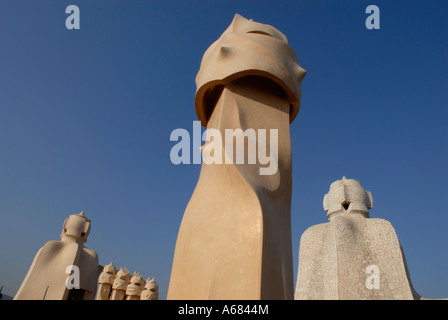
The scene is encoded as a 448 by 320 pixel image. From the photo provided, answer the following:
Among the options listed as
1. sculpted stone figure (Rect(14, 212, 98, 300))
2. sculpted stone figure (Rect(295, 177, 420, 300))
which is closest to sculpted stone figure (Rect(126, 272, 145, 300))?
sculpted stone figure (Rect(14, 212, 98, 300))

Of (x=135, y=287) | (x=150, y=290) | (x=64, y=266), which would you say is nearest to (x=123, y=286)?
(x=135, y=287)

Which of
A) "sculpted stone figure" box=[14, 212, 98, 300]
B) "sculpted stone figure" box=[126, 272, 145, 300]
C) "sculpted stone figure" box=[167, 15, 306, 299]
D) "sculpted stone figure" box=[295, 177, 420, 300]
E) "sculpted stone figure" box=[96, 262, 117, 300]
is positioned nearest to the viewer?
"sculpted stone figure" box=[167, 15, 306, 299]

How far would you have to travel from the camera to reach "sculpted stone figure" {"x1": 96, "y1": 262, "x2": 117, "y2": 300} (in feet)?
37.7

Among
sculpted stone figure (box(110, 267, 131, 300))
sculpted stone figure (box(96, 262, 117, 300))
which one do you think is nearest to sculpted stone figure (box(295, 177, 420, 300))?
sculpted stone figure (box(110, 267, 131, 300))

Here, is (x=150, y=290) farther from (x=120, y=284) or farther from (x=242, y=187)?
(x=242, y=187)

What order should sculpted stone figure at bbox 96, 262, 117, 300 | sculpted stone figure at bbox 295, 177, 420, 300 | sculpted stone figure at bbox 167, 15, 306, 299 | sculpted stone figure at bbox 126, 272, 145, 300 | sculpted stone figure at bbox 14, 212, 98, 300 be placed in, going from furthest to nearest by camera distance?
sculpted stone figure at bbox 126, 272, 145, 300 < sculpted stone figure at bbox 96, 262, 117, 300 < sculpted stone figure at bbox 295, 177, 420, 300 < sculpted stone figure at bbox 14, 212, 98, 300 < sculpted stone figure at bbox 167, 15, 306, 299

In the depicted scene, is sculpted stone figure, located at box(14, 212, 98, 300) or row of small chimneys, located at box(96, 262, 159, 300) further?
row of small chimneys, located at box(96, 262, 159, 300)

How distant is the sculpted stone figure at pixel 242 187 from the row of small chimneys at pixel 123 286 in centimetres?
Result: 915

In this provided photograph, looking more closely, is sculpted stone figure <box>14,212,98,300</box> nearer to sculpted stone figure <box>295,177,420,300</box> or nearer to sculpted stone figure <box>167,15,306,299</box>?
sculpted stone figure <box>167,15,306,299</box>

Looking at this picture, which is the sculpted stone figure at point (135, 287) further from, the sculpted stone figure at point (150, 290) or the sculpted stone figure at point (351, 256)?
the sculpted stone figure at point (351, 256)

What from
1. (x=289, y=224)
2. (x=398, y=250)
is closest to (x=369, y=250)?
A: (x=398, y=250)

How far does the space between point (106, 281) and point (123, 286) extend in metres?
0.63

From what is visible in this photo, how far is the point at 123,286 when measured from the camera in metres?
11.6

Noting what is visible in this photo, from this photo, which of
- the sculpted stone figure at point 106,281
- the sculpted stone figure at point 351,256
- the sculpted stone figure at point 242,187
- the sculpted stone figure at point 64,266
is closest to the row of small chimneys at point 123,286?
the sculpted stone figure at point 106,281
